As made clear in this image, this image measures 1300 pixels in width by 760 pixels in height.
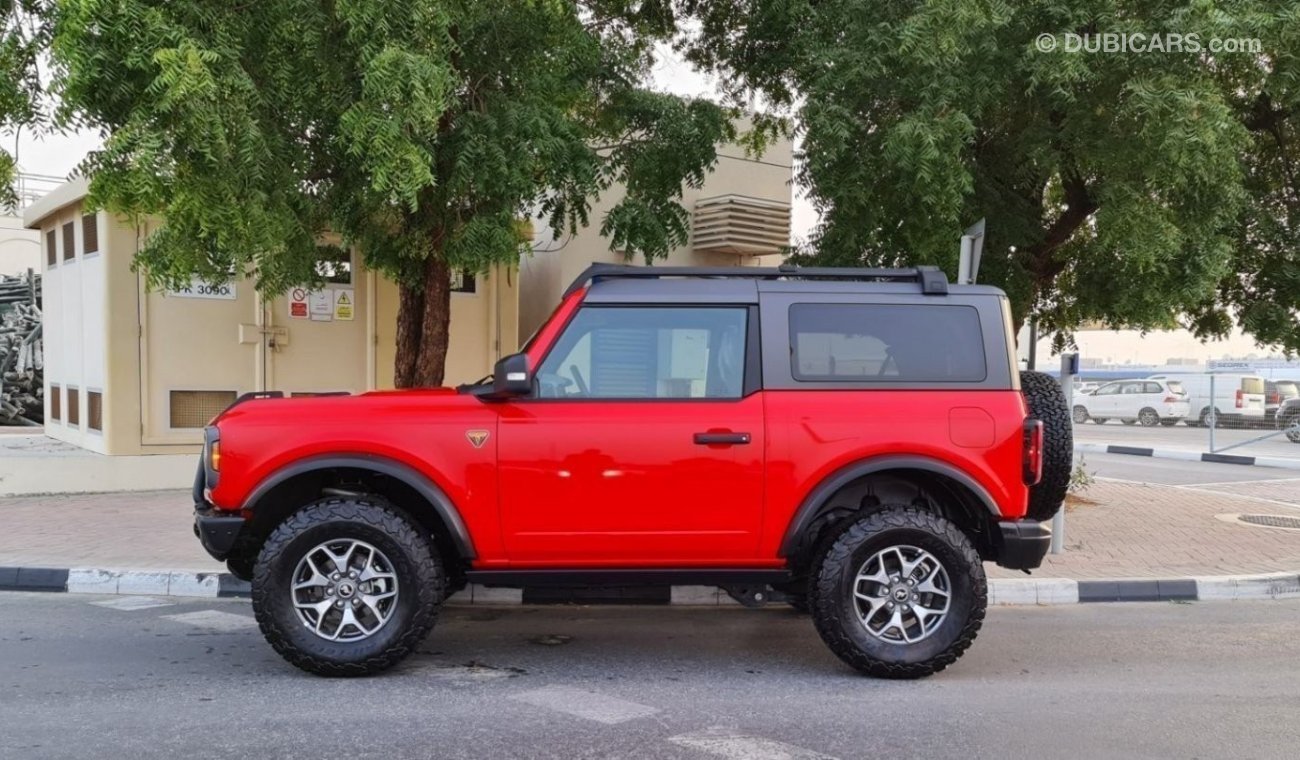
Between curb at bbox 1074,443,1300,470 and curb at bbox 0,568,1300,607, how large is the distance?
1281cm

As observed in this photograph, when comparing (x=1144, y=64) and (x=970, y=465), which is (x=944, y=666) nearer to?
(x=970, y=465)

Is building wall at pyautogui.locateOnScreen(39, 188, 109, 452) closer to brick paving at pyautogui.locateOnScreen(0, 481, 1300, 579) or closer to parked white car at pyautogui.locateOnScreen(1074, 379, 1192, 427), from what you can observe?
brick paving at pyautogui.locateOnScreen(0, 481, 1300, 579)

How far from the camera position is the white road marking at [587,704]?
4383 mm

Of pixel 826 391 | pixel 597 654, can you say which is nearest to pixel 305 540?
pixel 597 654

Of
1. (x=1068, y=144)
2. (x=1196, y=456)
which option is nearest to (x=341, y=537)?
(x=1068, y=144)

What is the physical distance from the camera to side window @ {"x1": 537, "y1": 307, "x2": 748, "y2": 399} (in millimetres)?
5023

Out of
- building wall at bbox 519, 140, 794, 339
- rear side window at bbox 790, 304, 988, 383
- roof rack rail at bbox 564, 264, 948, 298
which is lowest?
rear side window at bbox 790, 304, 988, 383

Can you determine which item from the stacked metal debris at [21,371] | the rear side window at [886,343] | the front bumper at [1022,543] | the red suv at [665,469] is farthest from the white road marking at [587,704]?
the stacked metal debris at [21,371]

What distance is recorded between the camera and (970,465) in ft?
16.4

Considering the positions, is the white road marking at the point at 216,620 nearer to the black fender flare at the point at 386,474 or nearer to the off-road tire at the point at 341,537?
the off-road tire at the point at 341,537

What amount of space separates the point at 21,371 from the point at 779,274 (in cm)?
1556

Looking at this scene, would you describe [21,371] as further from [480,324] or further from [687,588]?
[687,588]

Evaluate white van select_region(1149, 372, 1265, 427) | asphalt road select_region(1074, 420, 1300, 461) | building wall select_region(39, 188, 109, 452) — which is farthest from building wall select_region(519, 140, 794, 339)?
asphalt road select_region(1074, 420, 1300, 461)

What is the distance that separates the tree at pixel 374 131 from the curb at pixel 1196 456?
14708 mm
